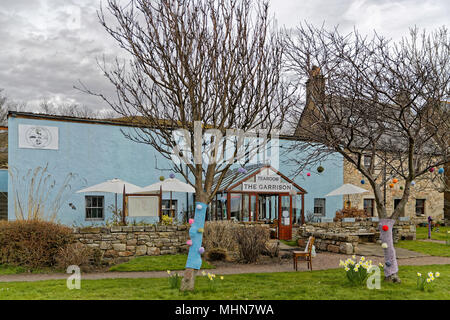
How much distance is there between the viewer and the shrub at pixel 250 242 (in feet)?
40.2

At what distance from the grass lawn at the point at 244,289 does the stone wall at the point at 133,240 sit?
11.2ft

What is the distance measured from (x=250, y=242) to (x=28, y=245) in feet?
21.1

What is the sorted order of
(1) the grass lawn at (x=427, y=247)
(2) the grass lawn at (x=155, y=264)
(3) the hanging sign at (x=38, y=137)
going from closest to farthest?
(2) the grass lawn at (x=155, y=264) < (1) the grass lawn at (x=427, y=247) < (3) the hanging sign at (x=38, y=137)

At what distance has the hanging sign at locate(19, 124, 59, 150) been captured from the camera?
676 inches

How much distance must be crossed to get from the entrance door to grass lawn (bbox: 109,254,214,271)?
263 inches

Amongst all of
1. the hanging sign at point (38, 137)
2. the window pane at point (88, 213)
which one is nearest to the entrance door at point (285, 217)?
the window pane at point (88, 213)

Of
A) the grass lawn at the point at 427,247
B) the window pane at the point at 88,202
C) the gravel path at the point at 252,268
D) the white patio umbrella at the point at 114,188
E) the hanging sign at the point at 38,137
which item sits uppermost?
the hanging sign at the point at 38,137

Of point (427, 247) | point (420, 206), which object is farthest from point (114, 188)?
point (420, 206)

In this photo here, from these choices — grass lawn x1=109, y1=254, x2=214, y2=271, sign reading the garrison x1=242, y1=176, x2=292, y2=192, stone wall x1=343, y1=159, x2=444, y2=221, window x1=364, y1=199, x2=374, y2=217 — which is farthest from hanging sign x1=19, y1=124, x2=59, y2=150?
window x1=364, y1=199, x2=374, y2=217

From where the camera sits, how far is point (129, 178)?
1942 centimetres

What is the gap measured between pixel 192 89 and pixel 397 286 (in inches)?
225

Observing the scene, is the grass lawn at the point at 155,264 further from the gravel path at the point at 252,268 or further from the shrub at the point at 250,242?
the shrub at the point at 250,242

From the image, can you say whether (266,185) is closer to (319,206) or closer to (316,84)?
(319,206)
